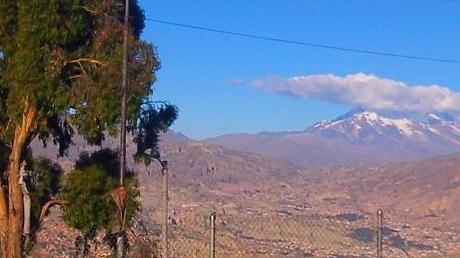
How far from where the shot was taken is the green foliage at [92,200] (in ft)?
56.1

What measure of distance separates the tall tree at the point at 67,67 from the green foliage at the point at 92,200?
84cm

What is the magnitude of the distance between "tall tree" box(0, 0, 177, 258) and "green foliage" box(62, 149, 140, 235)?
0.84 meters

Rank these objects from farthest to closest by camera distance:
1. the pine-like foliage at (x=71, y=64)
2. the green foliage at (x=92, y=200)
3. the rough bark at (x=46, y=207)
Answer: the rough bark at (x=46, y=207)
the green foliage at (x=92, y=200)
the pine-like foliage at (x=71, y=64)

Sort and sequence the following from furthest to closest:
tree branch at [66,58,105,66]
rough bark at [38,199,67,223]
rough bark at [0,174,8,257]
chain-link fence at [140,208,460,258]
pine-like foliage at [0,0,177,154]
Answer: chain-link fence at [140,208,460,258], rough bark at [38,199,67,223], rough bark at [0,174,8,257], tree branch at [66,58,105,66], pine-like foliage at [0,0,177,154]

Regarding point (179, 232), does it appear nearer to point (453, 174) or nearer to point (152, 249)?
point (152, 249)

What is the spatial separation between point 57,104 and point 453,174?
342 ft

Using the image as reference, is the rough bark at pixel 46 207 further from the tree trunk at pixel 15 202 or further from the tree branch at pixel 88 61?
the tree branch at pixel 88 61

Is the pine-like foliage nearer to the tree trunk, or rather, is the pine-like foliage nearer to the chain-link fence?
the tree trunk

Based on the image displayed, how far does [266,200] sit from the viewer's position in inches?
4112

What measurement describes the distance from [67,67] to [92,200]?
7.64 ft

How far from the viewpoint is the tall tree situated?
15.8 meters

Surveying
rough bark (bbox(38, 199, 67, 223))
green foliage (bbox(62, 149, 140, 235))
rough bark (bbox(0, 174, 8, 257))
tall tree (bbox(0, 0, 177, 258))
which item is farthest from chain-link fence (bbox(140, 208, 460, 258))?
tall tree (bbox(0, 0, 177, 258))

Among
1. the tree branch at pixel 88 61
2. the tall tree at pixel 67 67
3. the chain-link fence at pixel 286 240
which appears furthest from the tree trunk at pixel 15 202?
the chain-link fence at pixel 286 240

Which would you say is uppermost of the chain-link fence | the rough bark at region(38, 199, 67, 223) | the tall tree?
the tall tree
